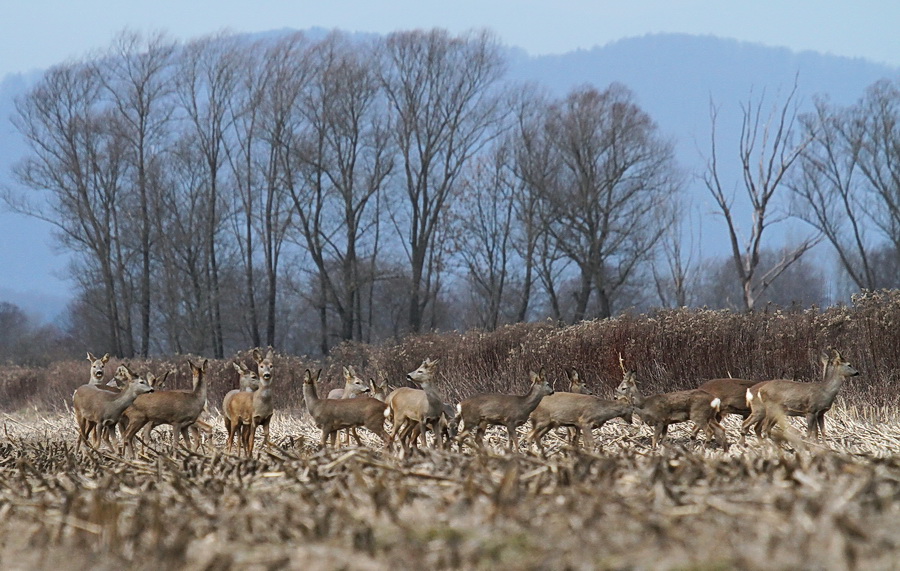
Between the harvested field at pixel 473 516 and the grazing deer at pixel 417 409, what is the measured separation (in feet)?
12.1

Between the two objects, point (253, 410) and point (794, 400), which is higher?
point (253, 410)

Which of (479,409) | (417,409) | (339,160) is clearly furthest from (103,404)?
(339,160)

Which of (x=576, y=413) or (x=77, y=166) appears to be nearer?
(x=576, y=413)

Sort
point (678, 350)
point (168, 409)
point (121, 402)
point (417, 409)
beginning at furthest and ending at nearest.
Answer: point (678, 350), point (168, 409), point (121, 402), point (417, 409)

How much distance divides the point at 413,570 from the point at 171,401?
829 centimetres

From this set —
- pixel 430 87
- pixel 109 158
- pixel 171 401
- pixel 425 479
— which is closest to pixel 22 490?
pixel 425 479

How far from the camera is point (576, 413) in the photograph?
11.3 meters

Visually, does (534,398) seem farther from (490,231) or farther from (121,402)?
(490,231)

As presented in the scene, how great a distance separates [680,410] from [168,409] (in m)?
5.58

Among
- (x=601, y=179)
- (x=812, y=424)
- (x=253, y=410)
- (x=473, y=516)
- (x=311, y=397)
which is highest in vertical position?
(x=601, y=179)

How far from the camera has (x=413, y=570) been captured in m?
4.50

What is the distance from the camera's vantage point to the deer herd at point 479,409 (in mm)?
11250

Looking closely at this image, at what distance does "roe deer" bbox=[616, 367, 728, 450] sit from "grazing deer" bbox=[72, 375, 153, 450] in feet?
17.5

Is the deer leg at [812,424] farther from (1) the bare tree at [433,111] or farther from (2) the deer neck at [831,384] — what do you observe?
(1) the bare tree at [433,111]
